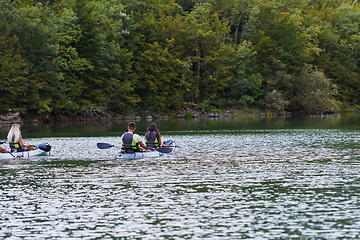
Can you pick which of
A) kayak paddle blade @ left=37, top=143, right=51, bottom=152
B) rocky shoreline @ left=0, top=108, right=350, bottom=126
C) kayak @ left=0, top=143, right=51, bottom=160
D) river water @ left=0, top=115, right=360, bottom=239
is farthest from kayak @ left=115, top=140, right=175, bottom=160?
rocky shoreline @ left=0, top=108, right=350, bottom=126

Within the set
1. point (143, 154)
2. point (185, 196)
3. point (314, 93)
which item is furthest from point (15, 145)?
point (314, 93)

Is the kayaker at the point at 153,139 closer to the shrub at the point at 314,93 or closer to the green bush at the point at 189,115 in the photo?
the green bush at the point at 189,115

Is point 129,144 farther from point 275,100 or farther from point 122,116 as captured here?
point 275,100

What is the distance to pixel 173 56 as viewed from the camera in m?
78.8

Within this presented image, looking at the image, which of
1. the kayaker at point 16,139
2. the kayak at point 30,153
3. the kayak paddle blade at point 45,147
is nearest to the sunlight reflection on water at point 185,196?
the kayak at point 30,153

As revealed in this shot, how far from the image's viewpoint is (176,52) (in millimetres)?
79188

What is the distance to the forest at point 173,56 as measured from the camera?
2419 inches

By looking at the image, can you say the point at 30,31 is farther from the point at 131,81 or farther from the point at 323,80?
the point at 323,80

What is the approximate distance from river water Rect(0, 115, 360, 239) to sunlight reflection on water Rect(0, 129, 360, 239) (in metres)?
0.03

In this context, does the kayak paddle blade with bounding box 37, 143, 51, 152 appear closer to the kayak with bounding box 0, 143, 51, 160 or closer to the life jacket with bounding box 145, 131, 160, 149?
the kayak with bounding box 0, 143, 51, 160

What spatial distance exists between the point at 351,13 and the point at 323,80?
26207 millimetres

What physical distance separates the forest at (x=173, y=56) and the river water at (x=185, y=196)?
129 feet

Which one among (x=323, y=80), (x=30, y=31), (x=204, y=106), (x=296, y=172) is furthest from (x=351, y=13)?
(x=296, y=172)

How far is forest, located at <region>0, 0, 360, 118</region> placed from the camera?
2419 inches
